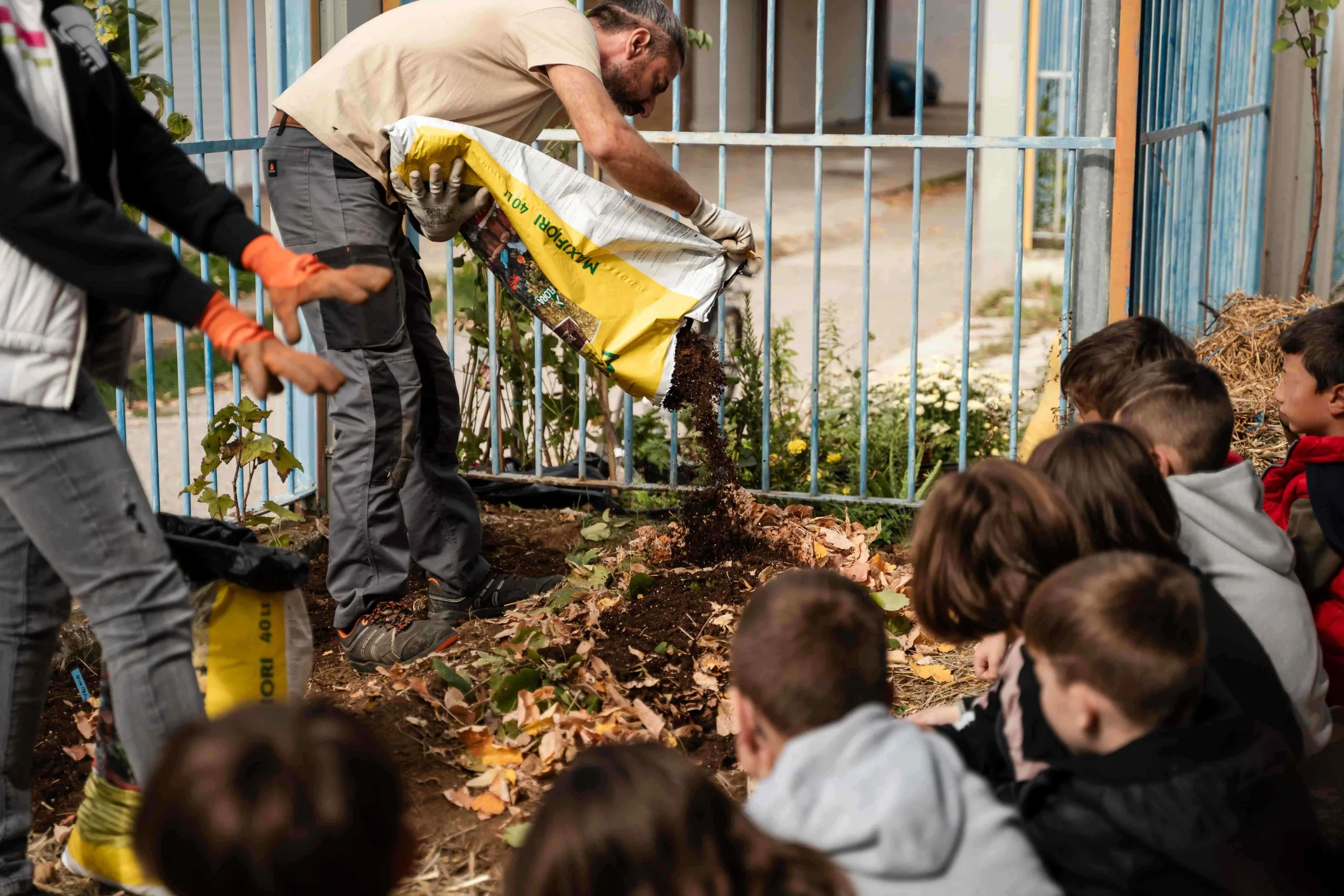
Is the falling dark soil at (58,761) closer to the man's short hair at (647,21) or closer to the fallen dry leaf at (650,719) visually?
the fallen dry leaf at (650,719)

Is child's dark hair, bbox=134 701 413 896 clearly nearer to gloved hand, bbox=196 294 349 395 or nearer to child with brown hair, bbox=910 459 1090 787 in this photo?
gloved hand, bbox=196 294 349 395

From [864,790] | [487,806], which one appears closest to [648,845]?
[864,790]

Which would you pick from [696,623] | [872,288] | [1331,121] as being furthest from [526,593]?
[872,288]

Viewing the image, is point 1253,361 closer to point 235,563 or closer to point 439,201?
point 439,201

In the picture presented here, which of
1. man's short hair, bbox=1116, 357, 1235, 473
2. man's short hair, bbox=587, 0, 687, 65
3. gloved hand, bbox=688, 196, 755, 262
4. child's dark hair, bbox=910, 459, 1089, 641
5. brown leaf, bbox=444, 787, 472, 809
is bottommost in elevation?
brown leaf, bbox=444, 787, 472, 809

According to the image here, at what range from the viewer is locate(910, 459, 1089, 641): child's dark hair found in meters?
2.22

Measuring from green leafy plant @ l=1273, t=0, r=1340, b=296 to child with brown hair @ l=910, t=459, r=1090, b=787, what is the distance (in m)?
3.91

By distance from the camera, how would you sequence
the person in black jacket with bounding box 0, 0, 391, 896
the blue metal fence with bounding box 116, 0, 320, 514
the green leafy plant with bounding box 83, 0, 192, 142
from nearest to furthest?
the person in black jacket with bounding box 0, 0, 391, 896 → the green leafy plant with bounding box 83, 0, 192, 142 → the blue metal fence with bounding box 116, 0, 320, 514

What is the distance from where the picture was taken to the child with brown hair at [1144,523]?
227cm

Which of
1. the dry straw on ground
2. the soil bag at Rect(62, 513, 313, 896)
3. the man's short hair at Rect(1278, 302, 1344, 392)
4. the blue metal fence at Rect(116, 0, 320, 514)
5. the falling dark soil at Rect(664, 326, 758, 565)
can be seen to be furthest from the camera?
the dry straw on ground

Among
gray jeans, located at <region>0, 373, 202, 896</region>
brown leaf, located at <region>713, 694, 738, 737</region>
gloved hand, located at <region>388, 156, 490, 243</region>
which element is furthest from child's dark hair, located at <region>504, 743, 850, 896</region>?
gloved hand, located at <region>388, 156, 490, 243</region>

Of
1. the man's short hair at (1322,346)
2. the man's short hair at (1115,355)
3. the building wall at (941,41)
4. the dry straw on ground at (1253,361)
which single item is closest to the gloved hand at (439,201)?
the man's short hair at (1115,355)

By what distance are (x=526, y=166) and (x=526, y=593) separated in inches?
48.6

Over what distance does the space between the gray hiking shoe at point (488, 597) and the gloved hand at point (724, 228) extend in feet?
3.64
